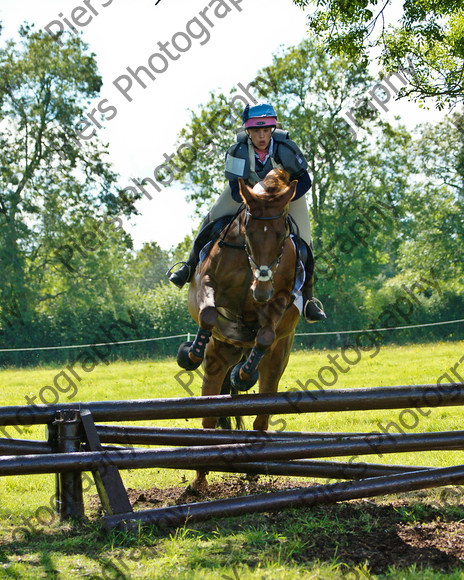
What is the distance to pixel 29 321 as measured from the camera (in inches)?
1069

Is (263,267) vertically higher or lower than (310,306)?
higher

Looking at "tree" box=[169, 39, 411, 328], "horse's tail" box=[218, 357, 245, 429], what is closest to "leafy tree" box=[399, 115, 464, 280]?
"tree" box=[169, 39, 411, 328]

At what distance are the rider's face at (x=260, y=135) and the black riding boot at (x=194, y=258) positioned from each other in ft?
3.08

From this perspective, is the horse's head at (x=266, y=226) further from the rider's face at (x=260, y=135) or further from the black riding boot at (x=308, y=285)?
Result: the black riding boot at (x=308, y=285)

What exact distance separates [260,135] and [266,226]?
111cm

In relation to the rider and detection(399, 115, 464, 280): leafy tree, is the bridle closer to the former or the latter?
the rider

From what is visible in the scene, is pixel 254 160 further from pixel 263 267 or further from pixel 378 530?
pixel 378 530

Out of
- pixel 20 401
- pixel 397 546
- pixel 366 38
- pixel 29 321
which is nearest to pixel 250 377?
pixel 397 546

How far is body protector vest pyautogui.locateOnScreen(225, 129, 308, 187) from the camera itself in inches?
211

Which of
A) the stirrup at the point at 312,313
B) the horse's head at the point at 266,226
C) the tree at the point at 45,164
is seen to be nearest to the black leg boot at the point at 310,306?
the stirrup at the point at 312,313

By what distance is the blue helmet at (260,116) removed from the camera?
532cm

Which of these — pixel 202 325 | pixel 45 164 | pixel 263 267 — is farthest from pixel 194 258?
pixel 45 164

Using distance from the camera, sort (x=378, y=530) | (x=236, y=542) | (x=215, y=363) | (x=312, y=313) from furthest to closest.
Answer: (x=312, y=313)
(x=215, y=363)
(x=378, y=530)
(x=236, y=542)

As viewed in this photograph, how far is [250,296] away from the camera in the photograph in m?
5.14
